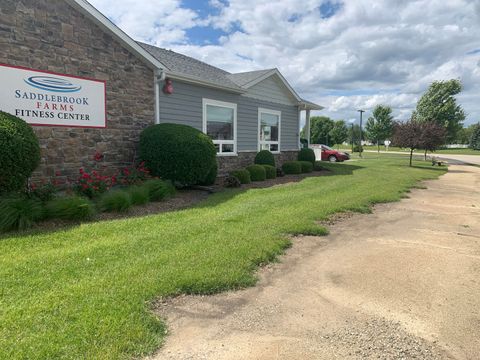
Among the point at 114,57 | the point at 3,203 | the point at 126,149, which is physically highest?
the point at 114,57

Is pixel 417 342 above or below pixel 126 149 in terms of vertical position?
below

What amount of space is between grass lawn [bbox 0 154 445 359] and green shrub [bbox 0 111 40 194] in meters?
1.25

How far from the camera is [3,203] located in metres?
5.28

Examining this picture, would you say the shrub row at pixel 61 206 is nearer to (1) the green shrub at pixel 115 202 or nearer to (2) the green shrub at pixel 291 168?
(1) the green shrub at pixel 115 202

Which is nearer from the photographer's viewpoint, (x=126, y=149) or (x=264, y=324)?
(x=264, y=324)

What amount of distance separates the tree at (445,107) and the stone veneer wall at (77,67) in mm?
37572

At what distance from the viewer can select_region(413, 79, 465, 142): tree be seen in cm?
3831

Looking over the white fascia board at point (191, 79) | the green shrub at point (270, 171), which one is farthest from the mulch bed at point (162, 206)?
the white fascia board at point (191, 79)

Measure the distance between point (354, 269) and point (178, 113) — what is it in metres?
7.63

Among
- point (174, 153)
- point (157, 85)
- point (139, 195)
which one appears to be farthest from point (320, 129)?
point (139, 195)

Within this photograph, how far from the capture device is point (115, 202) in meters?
6.52

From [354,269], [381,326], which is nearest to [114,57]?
[354,269]

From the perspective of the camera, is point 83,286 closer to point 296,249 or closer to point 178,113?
Result: point 296,249

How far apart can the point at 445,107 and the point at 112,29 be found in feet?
131
